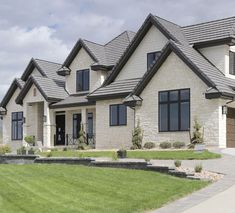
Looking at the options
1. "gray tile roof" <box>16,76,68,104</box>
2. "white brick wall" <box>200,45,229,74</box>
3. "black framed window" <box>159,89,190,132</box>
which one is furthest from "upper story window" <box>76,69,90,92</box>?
"white brick wall" <box>200,45,229,74</box>

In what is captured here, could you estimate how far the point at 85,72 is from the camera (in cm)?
3791

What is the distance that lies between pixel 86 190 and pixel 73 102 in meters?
23.0

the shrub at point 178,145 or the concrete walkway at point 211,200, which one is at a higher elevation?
the shrub at point 178,145

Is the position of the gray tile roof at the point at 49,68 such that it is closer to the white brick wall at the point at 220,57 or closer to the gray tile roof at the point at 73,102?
the gray tile roof at the point at 73,102

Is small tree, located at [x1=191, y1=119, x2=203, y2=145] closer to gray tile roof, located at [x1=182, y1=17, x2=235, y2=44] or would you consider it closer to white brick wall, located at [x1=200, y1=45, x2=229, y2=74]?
white brick wall, located at [x1=200, y1=45, x2=229, y2=74]

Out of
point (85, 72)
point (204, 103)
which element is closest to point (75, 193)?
point (204, 103)

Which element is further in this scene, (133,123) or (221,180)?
(133,123)

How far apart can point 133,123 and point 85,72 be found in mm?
8149

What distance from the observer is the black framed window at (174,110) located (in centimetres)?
2855

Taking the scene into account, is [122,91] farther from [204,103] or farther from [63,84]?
[63,84]

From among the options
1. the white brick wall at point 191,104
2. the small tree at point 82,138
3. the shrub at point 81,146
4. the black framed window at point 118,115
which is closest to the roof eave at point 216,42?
the white brick wall at point 191,104

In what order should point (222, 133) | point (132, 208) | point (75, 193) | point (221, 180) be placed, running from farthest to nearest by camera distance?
point (222, 133)
point (221, 180)
point (75, 193)
point (132, 208)

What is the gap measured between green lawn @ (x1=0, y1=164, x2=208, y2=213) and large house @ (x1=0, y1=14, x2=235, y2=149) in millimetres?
11737

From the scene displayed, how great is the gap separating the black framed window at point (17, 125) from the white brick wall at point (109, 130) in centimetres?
1058
